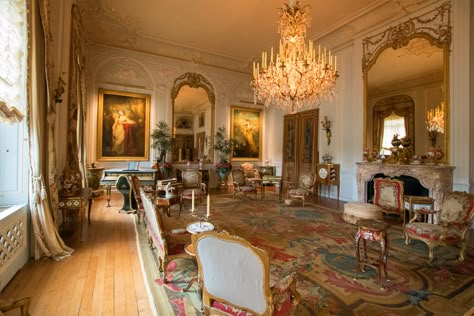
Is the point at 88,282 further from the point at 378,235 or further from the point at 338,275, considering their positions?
the point at 378,235

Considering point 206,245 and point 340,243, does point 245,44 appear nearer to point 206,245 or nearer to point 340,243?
point 340,243

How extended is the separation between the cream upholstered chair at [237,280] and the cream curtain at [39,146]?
111 inches

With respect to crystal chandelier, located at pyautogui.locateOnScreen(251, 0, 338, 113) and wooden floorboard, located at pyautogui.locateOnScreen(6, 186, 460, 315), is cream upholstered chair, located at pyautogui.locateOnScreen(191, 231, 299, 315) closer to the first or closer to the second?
wooden floorboard, located at pyautogui.locateOnScreen(6, 186, 460, 315)

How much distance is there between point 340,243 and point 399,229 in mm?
1953

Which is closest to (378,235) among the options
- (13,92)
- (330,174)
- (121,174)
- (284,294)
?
(284,294)

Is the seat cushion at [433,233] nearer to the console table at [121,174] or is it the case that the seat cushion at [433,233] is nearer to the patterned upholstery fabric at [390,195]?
the patterned upholstery fabric at [390,195]

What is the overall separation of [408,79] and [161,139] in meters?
7.93

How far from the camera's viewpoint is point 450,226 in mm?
3600

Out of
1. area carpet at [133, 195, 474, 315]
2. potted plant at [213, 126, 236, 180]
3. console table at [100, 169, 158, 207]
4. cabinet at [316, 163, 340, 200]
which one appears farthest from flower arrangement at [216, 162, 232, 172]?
area carpet at [133, 195, 474, 315]

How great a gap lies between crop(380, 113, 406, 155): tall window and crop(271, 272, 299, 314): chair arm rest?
617cm

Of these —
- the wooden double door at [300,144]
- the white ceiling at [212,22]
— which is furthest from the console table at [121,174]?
the wooden double door at [300,144]

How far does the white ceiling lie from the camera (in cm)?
625

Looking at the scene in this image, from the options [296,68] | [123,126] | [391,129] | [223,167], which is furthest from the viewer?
[223,167]

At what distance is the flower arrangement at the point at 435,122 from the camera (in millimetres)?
5355
